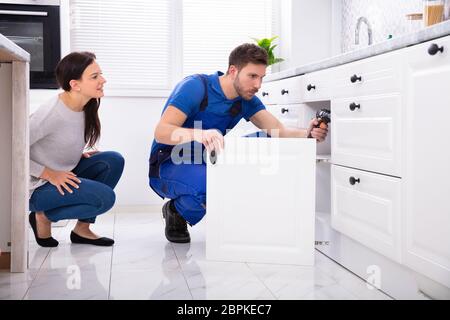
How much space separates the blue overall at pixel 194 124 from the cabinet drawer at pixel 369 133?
0.53 metres

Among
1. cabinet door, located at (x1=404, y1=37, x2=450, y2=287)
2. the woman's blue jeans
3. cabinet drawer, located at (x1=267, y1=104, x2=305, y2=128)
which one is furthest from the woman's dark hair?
cabinet door, located at (x1=404, y1=37, x2=450, y2=287)

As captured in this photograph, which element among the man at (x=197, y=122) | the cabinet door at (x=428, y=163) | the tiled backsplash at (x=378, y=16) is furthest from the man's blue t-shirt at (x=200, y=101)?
the cabinet door at (x=428, y=163)

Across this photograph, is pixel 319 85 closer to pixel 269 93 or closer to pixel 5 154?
pixel 269 93

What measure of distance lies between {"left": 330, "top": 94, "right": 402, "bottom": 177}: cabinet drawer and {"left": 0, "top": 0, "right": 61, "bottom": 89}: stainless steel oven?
199cm

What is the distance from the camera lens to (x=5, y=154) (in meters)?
2.02

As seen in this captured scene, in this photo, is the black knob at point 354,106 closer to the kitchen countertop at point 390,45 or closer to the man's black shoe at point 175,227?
the kitchen countertop at point 390,45

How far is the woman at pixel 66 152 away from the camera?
2.46 m

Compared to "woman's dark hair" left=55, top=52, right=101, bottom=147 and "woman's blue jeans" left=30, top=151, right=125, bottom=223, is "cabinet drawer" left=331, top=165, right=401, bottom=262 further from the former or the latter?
"woman's dark hair" left=55, top=52, right=101, bottom=147

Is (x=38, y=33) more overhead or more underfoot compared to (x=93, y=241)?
more overhead

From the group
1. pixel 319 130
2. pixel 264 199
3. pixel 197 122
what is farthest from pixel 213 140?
pixel 319 130

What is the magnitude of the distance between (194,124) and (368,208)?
3.09 feet

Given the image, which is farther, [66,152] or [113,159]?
[113,159]

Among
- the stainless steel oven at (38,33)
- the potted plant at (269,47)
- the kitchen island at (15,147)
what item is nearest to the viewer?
the kitchen island at (15,147)

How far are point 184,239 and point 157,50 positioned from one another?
5.25 ft
